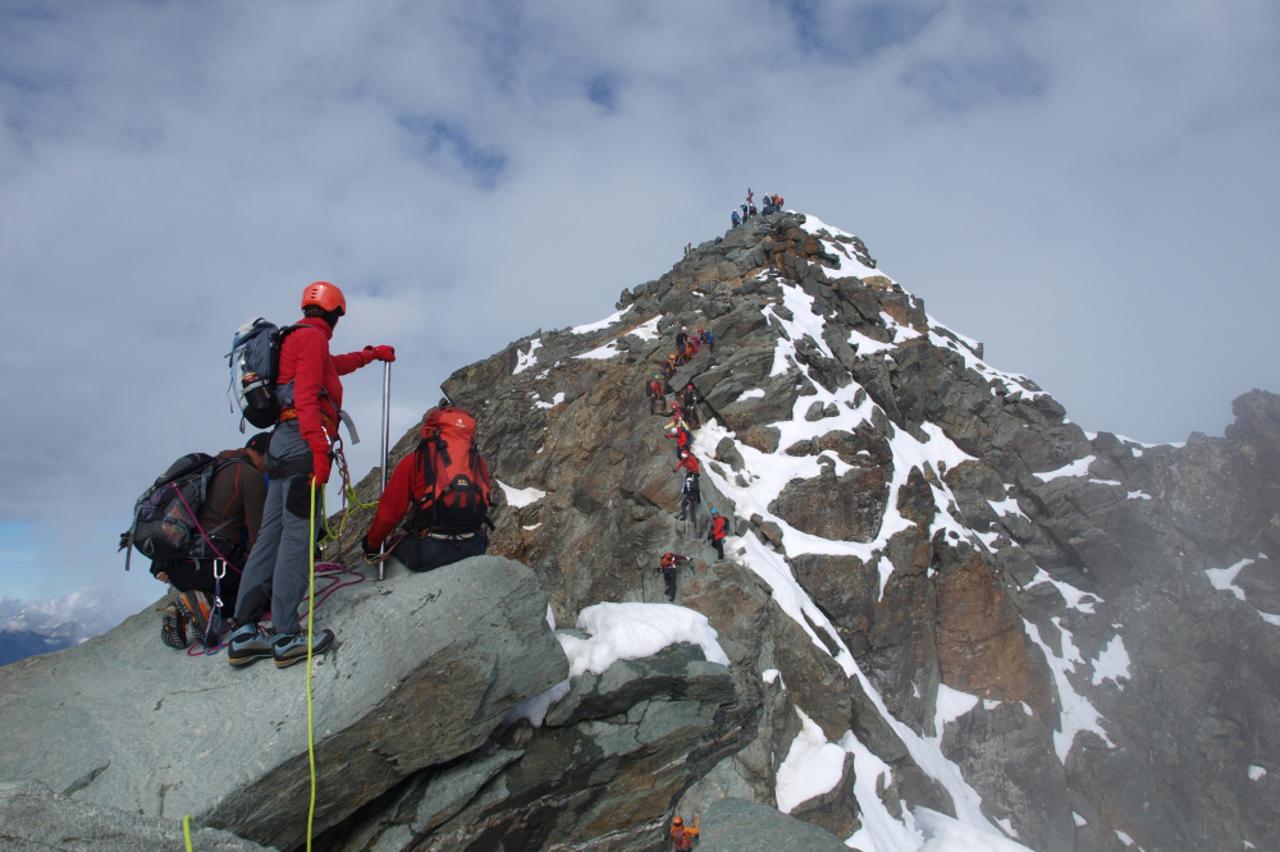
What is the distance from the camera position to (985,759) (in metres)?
28.9

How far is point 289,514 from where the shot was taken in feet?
18.1

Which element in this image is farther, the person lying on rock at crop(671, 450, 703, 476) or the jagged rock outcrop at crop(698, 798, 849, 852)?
the person lying on rock at crop(671, 450, 703, 476)

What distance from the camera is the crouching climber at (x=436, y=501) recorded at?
6473 mm

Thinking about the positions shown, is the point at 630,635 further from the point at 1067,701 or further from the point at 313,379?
the point at 1067,701

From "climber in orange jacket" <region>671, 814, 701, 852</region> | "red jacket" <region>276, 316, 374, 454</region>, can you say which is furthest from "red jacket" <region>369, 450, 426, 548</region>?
"climber in orange jacket" <region>671, 814, 701, 852</region>

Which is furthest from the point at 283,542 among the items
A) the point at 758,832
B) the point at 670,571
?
the point at 670,571

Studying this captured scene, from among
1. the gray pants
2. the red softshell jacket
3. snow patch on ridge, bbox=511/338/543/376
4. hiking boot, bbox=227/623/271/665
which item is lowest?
hiking boot, bbox=227/623/271/665

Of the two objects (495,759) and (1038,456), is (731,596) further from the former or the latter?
(1038,456)

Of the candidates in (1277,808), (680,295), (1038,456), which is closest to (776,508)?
(680,295)

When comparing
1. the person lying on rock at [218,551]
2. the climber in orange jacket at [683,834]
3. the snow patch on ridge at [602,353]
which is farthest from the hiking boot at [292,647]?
the snow patch on ridge at [602,353]

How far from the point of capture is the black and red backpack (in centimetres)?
645

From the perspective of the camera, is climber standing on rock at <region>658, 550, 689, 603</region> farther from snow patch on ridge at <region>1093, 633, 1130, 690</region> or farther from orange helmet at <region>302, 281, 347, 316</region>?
snow patch on ridge at <region>1093, 633, 1130, 690</region>

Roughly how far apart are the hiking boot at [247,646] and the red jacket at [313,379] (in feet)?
5.26

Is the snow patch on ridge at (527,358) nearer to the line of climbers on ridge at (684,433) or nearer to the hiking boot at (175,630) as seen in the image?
the line of climbers on ridge at (684,433)
